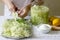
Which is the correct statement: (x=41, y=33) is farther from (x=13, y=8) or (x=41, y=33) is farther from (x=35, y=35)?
(x=13, y=8)

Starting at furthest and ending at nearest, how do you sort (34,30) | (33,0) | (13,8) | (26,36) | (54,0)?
1. (54,0)
2. (33,0)
3. (13,8)
4. (34,30)
5. (26,36)

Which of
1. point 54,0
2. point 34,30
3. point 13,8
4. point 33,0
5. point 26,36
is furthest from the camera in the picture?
point 54,0

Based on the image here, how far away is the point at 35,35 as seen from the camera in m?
0.87

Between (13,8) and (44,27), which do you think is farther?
(13,8)

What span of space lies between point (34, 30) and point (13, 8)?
26cm

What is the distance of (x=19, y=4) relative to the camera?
150cm

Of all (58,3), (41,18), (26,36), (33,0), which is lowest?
(26,36)

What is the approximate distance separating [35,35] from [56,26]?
0.17m

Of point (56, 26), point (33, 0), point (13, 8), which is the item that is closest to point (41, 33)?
point (56, 26)

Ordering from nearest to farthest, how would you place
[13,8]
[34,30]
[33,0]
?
[34,30]
[13,8]
[33,0]

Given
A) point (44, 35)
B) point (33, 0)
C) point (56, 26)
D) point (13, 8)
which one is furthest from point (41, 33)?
point (33, 0)

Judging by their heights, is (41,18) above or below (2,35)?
above

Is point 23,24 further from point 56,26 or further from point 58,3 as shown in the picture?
point 58,3

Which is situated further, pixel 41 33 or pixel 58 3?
pixel 58 3
